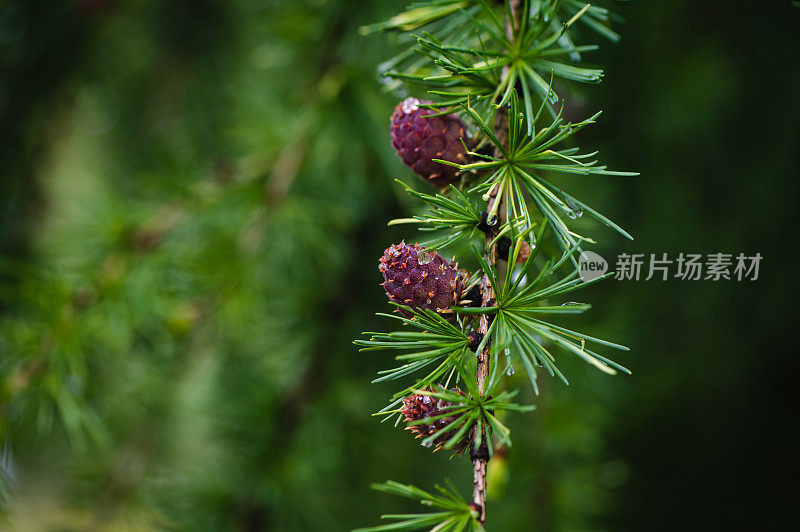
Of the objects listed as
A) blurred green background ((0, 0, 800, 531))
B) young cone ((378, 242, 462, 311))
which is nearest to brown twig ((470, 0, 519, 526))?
young cone ((378, 242, 462, 311))

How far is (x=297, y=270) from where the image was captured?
974 millimetres

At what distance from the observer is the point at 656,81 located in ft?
4.01

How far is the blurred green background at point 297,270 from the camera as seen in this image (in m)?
0.83

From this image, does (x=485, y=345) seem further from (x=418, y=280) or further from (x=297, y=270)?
(x=297, y=270)

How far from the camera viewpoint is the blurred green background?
32.9 inches

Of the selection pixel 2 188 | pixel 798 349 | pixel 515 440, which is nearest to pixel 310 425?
pixel 515 440

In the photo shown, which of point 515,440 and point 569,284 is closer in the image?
point 569,284

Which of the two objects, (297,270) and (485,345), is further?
(297,270)

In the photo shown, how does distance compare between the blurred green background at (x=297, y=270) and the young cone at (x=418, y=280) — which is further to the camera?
the blurred green background at (x=297, y=270)

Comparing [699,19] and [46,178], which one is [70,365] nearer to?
[46,178]

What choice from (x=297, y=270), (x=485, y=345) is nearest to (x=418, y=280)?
(x=485, y=345)

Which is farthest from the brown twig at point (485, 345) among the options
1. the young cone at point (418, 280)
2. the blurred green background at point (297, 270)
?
the blurred green background at point (297, 270)

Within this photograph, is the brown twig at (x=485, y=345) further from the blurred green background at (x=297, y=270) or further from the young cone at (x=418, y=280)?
the blurred green background at (x=297, y=270)

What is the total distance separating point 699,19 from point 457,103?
1.08 metres
